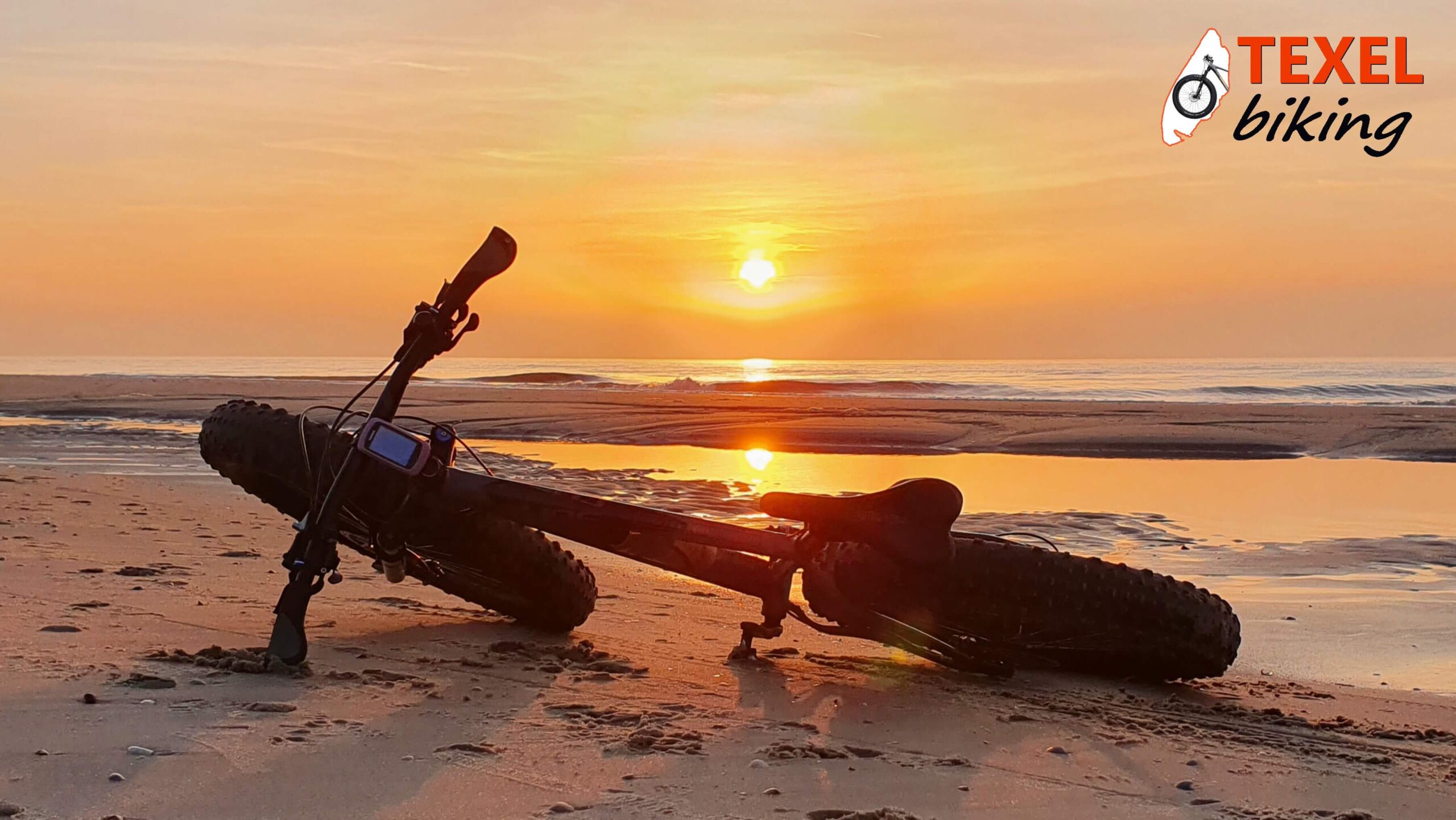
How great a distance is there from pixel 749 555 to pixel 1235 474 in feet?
42.3

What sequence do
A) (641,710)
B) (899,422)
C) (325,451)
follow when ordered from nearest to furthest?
(641,710) < (325,451) < (899,422)

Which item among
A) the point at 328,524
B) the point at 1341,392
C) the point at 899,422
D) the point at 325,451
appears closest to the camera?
the point at 328,524

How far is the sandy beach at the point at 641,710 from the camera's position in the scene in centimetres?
382

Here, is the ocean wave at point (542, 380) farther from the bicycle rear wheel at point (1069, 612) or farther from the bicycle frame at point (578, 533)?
the bicycle rear wheel at point (1069, 612)

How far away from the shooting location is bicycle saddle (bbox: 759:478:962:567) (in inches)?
194

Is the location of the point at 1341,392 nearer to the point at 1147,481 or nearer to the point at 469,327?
the point at 1147,481

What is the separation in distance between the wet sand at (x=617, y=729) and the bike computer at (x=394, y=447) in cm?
87

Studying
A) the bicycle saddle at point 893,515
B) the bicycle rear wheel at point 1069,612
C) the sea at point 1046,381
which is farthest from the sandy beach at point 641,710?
the sea at point 1046,381

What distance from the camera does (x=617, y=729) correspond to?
4.49 meters

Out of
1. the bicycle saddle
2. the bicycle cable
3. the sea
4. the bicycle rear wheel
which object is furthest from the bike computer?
the sea

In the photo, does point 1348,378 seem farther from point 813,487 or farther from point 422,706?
point 422,706

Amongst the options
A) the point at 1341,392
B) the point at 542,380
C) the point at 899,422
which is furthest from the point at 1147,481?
the point at 542,380

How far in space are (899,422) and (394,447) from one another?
21.1 metres

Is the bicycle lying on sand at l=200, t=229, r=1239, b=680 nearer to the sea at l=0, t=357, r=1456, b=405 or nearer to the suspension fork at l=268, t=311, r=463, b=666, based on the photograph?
the suspension fork at l=268, t=311, r=463, b=666
